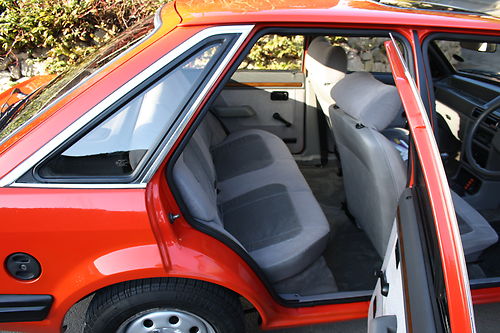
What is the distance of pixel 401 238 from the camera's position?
1.27 m

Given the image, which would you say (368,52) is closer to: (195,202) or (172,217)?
(195,202)

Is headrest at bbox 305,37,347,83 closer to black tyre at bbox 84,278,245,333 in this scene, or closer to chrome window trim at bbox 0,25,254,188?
chrome window trim at bbox 0,25,254,188

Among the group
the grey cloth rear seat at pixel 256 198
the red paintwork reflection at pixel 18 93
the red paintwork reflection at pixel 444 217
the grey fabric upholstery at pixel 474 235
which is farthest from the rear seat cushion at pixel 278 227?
the red paintwork reflection at pixel 18 93

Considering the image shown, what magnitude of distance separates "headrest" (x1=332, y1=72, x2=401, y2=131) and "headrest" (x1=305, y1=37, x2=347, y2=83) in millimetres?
363

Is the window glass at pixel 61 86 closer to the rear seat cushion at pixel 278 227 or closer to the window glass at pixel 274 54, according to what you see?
the rear seat cushion at pixel 278 227

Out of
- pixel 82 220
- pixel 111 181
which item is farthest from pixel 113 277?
pixel 111 181

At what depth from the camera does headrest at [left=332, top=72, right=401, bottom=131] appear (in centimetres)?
194

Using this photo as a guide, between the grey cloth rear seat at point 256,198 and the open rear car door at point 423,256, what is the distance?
0.51 m

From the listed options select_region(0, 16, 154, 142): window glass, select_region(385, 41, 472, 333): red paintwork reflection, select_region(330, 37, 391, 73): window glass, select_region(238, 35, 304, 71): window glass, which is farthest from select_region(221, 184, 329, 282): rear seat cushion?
select_region(330, 37, 391, 73): window glass

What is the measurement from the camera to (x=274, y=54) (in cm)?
463

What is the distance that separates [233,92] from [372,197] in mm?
1598

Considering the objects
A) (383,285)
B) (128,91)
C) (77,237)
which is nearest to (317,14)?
(128,91)

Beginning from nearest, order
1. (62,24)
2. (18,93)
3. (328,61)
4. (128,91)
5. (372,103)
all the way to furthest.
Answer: (128,91)
(372,103)
(18,93)
(328,61)
(62,24)

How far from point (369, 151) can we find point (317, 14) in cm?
67
